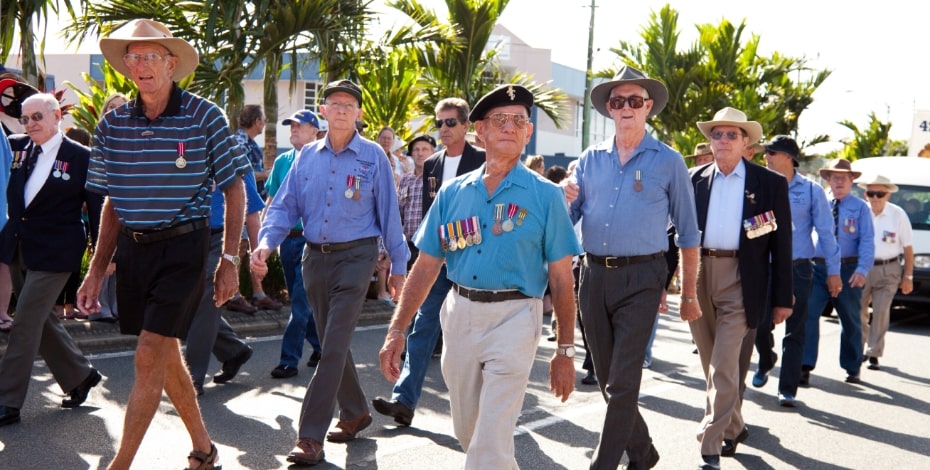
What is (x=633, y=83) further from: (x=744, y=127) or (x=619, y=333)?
(x=744, y=127)

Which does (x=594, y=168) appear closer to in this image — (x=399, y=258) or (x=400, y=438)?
(x=399, y=258)

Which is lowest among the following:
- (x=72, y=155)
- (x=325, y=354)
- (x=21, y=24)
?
(x=325, y=354)

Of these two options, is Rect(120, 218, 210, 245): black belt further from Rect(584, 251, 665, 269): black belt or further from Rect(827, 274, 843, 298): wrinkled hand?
Rect(827, 274, 843, 298): wrinkled hand

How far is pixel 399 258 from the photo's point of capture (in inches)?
254

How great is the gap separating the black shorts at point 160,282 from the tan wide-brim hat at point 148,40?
2.81 ft

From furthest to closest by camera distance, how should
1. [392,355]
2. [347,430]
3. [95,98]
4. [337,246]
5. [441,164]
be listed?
[95,98], [441,164], [347,430], [337,246], [392,355]

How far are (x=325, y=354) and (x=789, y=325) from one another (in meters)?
4.39

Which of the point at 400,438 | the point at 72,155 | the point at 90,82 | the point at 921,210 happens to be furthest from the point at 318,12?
the point at 921,210

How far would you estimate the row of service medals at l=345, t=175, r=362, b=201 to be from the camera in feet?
21.2

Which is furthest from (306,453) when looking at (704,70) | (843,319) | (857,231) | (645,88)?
(704,70)

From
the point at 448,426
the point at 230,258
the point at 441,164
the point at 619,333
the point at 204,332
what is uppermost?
the point at 441,164

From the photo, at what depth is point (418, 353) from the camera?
727cm

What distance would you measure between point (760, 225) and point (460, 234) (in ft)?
9.14

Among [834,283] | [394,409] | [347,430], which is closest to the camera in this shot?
[347,430]
